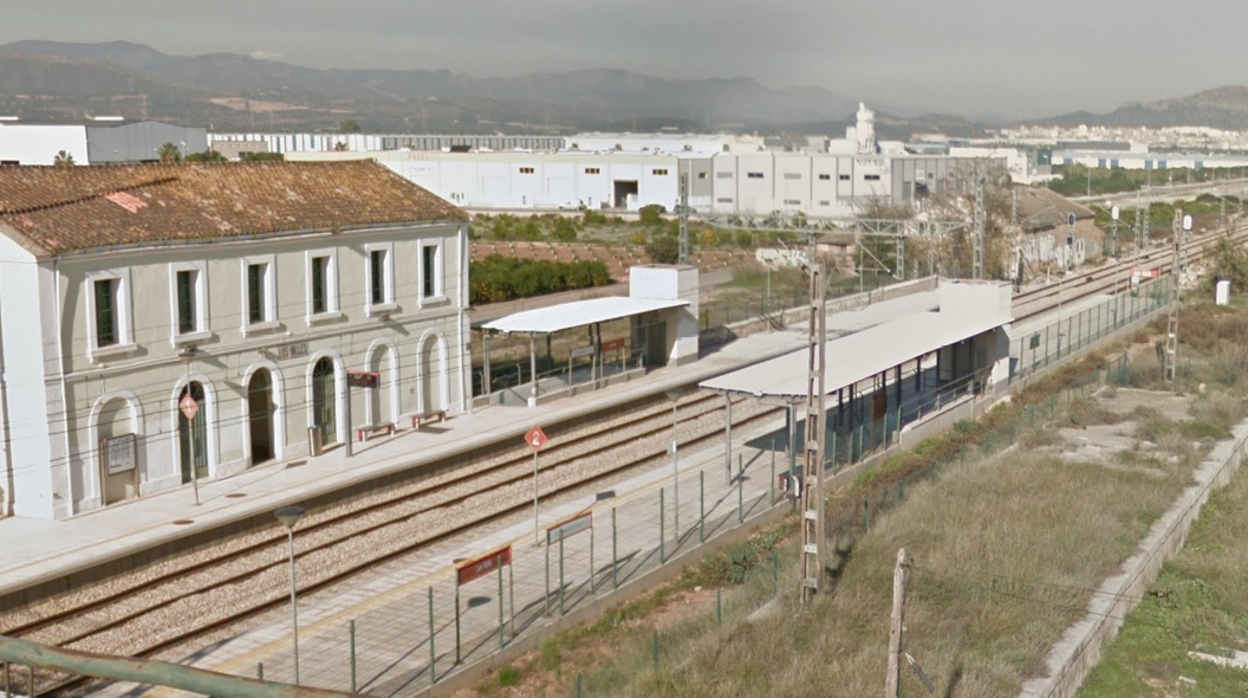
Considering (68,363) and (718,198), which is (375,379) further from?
(718,198)

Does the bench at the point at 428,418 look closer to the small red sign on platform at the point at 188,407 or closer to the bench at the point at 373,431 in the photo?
the bench at the point at 373,431

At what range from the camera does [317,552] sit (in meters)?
20.5

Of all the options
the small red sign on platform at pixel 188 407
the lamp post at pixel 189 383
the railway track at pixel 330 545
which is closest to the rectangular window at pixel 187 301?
the lamp post at pixel 189 383

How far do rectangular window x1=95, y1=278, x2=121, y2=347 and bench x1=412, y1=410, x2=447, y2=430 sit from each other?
7415 mm

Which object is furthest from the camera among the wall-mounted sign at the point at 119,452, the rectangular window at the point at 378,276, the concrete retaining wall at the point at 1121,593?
the rectangular window at the point at 378,276

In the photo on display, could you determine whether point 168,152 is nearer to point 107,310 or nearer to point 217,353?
point 217,353

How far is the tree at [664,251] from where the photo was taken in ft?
199

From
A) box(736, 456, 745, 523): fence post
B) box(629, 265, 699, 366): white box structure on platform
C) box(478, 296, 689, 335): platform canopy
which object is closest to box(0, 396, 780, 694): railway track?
box(736, 456, 745, 523): fence post

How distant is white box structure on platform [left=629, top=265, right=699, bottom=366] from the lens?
3622 cm

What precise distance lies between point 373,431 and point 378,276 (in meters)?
3.48

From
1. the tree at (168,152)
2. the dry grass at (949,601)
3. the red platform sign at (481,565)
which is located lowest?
the dry grass at (949,601)

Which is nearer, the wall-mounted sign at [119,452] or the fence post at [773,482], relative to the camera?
the wall-mounted sign at [119,452]

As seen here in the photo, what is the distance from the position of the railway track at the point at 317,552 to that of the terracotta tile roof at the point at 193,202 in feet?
19.0

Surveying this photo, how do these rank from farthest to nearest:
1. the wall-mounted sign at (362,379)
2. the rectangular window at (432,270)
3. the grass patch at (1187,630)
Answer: the rectangular window at (432,270)
the wall-mounted sign at (362,379)
the grass patch at (1187,630)
